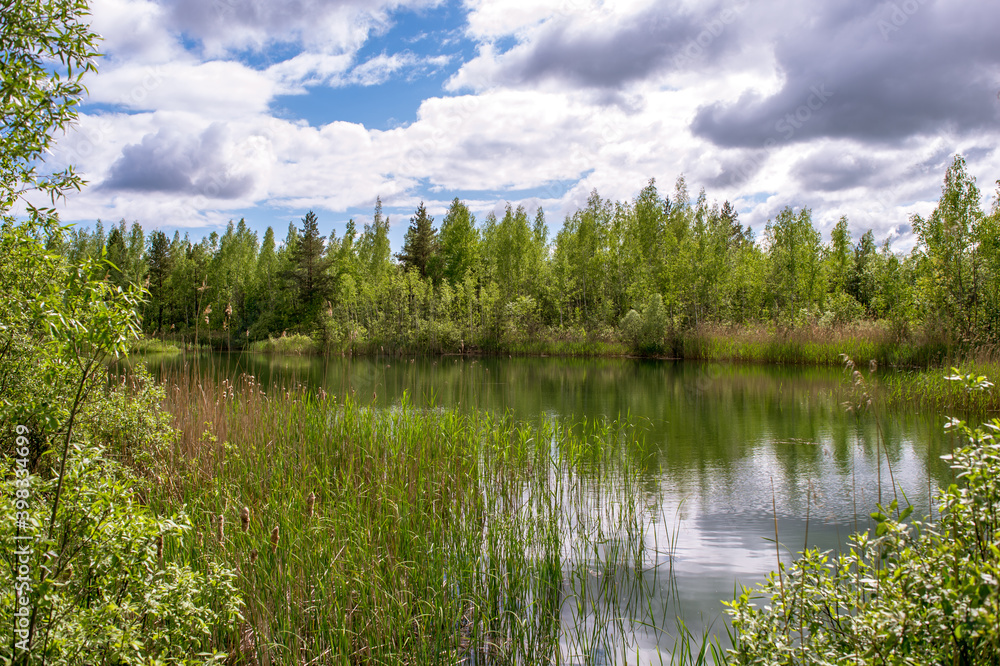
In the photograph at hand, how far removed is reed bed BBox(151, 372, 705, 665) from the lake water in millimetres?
458

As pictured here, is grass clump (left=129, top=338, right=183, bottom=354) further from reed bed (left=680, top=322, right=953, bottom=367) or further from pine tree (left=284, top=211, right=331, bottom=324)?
pine tree (left=284, top=211, right=331, bottom=324)

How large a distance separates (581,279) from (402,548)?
44161mm

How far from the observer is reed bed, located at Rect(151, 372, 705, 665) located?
3734 millimetres

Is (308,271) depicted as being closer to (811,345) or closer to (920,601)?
(811,345)

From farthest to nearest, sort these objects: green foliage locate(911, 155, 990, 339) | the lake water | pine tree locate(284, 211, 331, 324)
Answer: pine tree locate(284, 211, 331, 324), green foliage locate(911, 155, 990, 339), the lake water

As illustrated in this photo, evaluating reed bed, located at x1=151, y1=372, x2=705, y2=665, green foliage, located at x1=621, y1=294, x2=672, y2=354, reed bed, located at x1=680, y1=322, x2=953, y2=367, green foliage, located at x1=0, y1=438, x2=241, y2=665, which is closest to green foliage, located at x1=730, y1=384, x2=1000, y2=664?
reed bed, located at x1=151, y1=372, x2=705, y2=665

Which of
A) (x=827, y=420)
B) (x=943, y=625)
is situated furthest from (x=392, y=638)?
(x=827, y=420)

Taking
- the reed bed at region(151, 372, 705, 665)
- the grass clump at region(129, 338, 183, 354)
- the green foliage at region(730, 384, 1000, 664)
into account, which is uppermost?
the grass clump at region(129, 338, 183, 354)

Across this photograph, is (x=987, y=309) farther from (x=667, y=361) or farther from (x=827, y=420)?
(x=667, y=361)

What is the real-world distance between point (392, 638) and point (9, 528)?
2.19 metres

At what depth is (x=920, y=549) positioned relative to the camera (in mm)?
2619

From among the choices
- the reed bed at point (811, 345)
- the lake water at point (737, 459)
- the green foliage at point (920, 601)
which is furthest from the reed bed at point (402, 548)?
the reed bed at point (811, 345)

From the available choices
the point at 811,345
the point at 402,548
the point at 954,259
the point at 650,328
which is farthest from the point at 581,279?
the point at 402,548

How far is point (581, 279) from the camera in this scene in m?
47.8
